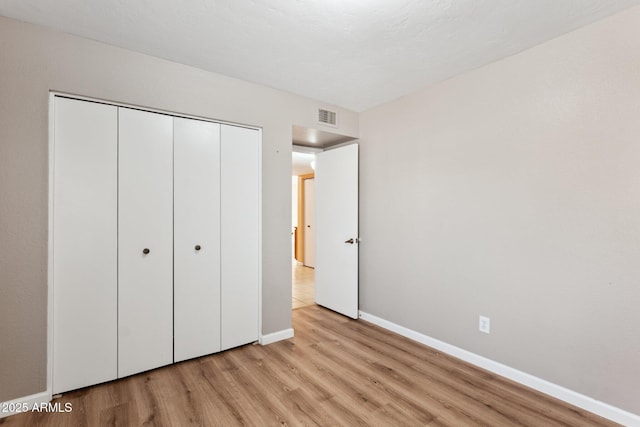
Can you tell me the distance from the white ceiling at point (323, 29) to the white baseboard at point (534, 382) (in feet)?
8.08

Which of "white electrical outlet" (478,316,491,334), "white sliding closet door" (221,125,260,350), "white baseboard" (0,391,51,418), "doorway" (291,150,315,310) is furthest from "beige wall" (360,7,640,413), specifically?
"doorway" (291,150,315,310)

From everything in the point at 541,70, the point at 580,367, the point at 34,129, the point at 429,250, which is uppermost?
the point at 541,70

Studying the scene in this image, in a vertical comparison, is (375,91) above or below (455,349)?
above

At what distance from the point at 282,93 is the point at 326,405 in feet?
9.11

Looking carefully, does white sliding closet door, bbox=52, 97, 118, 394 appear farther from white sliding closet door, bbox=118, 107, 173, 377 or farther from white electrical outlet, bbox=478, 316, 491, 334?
white electrical outlet, bbox=478, 316, 491, 334

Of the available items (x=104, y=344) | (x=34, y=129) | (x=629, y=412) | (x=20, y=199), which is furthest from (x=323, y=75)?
(x=629, y=412)

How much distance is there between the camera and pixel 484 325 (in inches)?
97.4

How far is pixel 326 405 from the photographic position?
6.52ft

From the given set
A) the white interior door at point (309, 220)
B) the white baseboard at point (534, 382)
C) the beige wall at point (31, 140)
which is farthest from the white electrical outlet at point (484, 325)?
the white interior door at point (309, 220)

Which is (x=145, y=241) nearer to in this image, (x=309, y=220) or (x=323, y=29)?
Answer: (x=323, y=29)

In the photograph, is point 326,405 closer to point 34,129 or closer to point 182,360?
point 182,360

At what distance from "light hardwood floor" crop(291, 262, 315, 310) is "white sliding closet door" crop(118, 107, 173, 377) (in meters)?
1.92

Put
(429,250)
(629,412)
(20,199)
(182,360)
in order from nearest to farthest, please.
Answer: (629,412) → (20,199) → (182,360) → (429,250)

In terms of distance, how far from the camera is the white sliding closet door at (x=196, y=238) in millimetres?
2518
